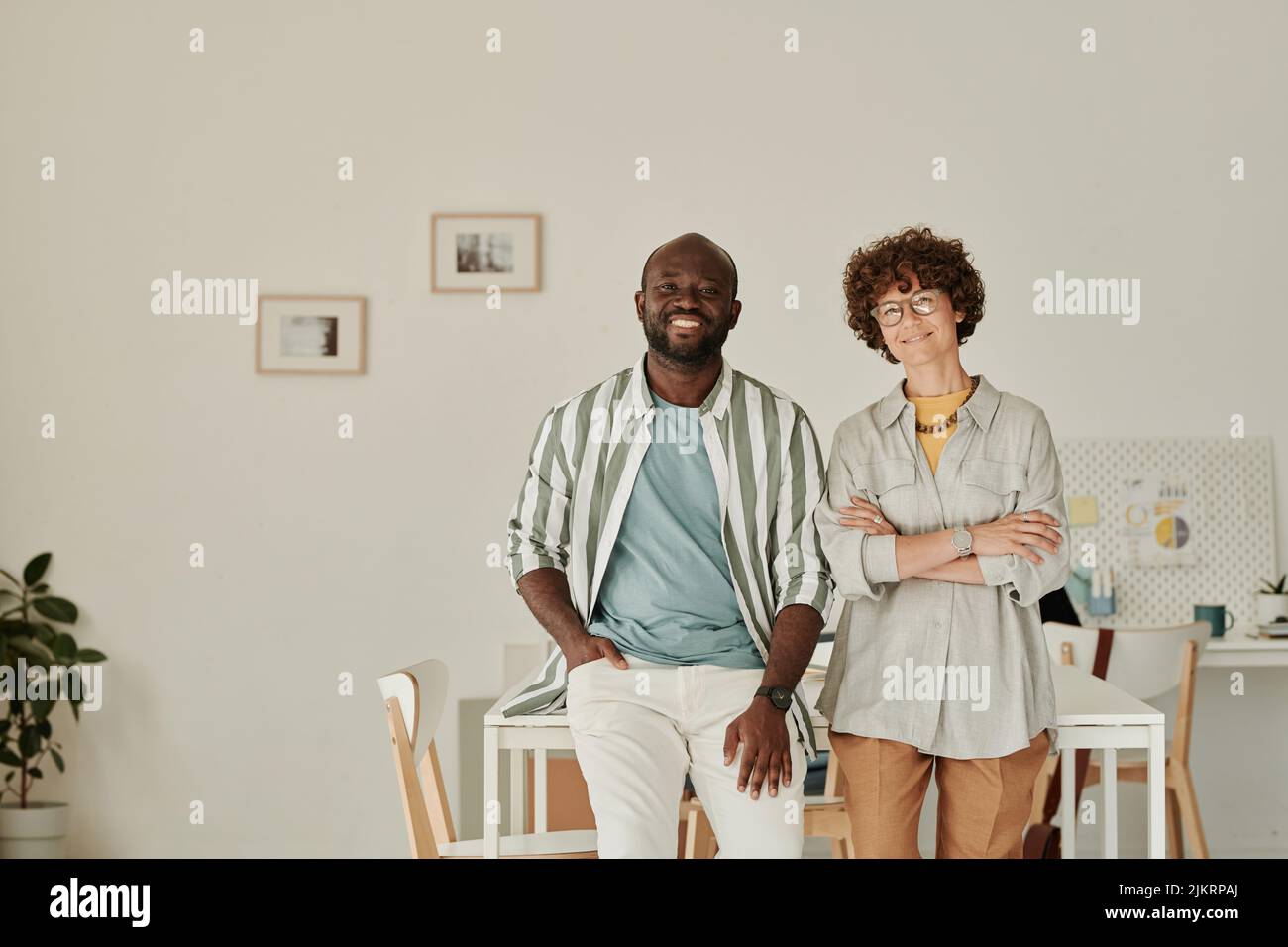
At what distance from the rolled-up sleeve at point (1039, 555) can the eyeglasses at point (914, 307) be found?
0.85ft

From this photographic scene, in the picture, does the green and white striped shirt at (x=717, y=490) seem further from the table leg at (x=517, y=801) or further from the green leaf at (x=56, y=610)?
the green leaf at (x=56, y=610)

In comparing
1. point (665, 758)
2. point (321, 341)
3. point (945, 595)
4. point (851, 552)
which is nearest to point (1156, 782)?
point (945, 595)

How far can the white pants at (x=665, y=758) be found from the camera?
198 cm

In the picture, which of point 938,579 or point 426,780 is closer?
point 938,579

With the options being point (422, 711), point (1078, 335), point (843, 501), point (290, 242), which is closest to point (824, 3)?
point (1078, 335)

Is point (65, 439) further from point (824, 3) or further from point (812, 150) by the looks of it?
point (824, 3)

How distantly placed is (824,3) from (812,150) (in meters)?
0.51

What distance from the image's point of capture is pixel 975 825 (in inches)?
76.1

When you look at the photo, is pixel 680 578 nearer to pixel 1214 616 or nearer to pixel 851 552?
pixel 851 552

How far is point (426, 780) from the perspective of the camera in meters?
2.60

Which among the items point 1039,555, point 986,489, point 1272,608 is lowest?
point 1272,608

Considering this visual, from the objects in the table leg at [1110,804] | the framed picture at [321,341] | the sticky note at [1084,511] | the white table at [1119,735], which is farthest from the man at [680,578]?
the sticky note at [1084,511]

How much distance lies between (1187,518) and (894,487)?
2554 millimetres

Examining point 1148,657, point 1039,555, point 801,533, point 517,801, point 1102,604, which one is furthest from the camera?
point 1102,604
